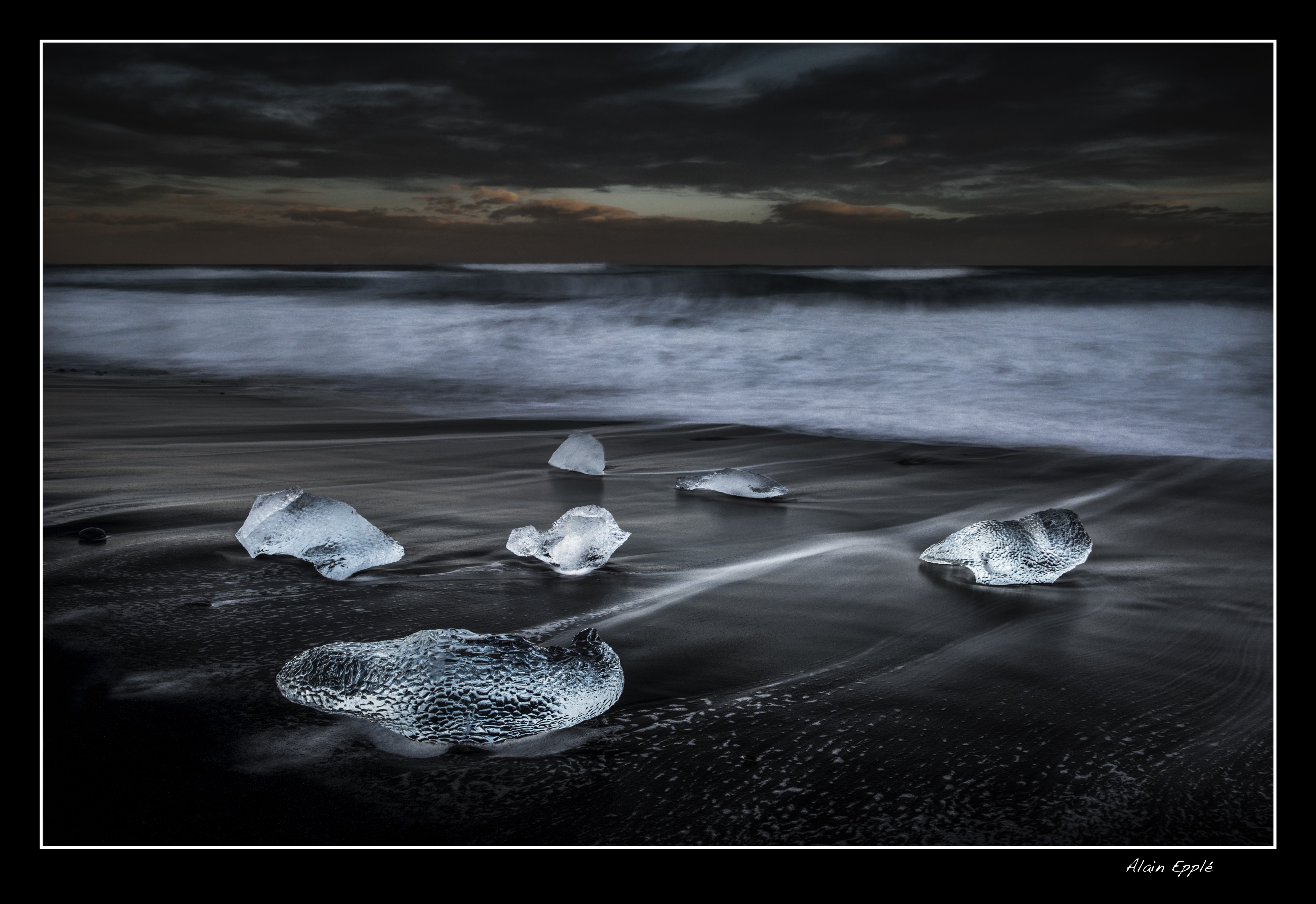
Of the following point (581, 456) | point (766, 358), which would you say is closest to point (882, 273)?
point (766, 358)

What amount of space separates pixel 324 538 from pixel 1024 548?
159 cm

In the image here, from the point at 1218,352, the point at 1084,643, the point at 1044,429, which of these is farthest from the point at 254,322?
the point at 1084,643

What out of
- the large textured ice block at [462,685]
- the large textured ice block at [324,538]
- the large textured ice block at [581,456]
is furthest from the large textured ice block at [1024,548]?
the large textured ice block at [581,456]

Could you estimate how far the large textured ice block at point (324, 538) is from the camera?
1.98 meters

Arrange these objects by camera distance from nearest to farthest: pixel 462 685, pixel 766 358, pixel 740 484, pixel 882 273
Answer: pixel 462 685
pixel 740 484
pixel 766 358
pixel 882 273

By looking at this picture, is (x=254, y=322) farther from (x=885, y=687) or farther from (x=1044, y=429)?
(x=885, y=687)

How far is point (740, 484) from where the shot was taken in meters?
2.82

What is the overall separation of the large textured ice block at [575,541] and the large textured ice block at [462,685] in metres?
0.67

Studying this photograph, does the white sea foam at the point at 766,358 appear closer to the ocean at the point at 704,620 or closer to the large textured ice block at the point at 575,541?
the ocean at the point at 704,620

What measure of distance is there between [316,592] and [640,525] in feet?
3.03

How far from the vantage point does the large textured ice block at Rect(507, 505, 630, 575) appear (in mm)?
2029

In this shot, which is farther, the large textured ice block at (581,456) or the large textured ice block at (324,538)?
the large textured ice block at (581,456)

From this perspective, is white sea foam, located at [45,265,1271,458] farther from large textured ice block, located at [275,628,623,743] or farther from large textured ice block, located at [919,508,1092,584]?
large textured ice block, located at [275,628,623,743]

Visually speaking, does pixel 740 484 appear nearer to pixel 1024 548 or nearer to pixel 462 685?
pixel 1024 548
